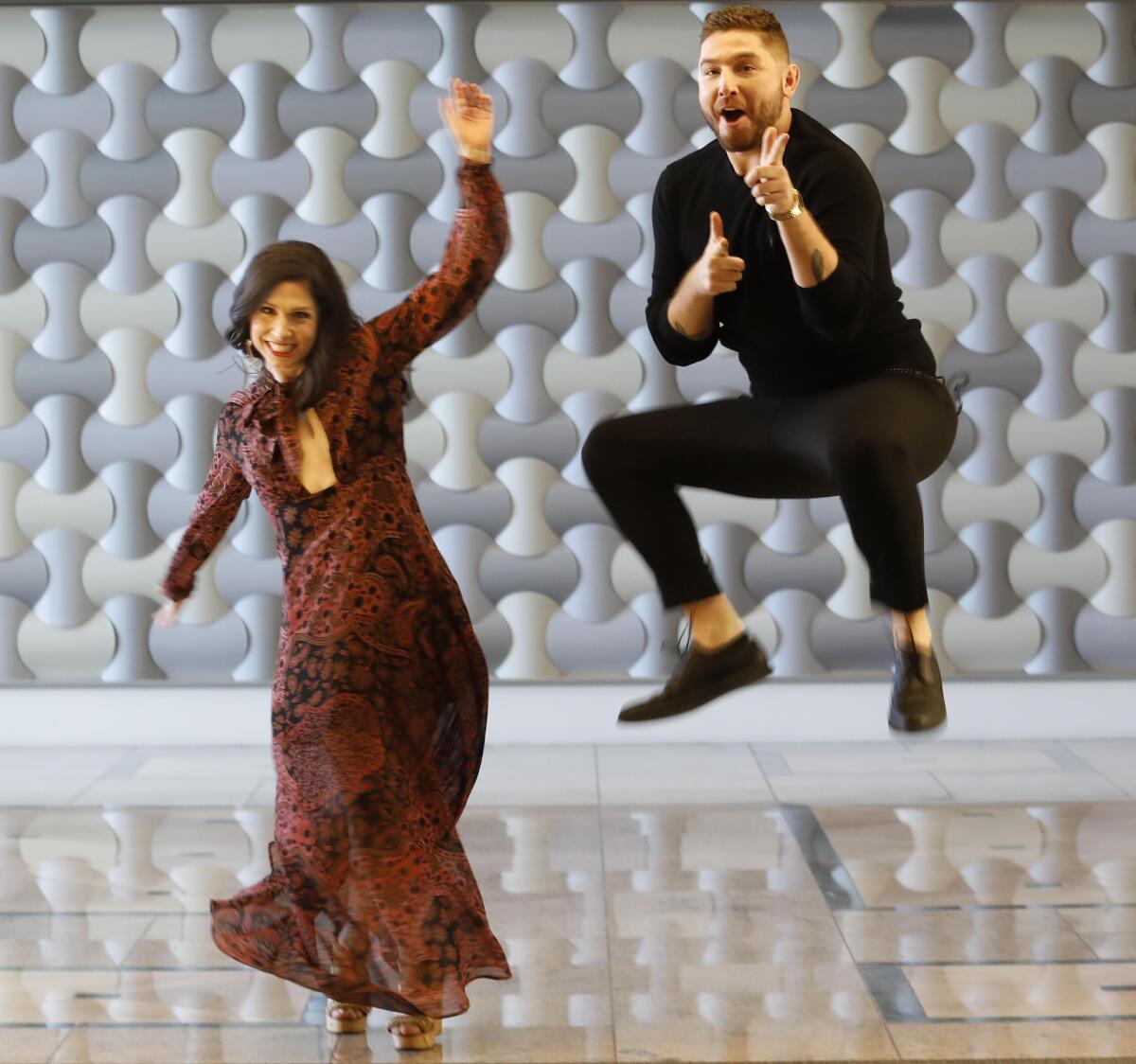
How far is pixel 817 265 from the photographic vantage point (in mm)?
2238

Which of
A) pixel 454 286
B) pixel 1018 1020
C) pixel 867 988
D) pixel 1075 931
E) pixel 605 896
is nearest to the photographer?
pixel 454 286

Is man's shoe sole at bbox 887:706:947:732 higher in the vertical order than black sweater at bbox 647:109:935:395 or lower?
lower

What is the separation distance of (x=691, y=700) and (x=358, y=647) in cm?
69

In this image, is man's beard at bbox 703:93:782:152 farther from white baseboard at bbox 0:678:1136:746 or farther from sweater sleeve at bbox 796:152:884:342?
white baseboard at bbox 0:678:1136:746

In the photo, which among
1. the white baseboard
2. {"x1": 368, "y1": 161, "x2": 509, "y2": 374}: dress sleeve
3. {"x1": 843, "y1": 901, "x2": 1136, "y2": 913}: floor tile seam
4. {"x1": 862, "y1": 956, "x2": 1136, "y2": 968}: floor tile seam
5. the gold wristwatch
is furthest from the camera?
the white baseboard

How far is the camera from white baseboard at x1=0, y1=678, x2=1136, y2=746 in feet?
17.8

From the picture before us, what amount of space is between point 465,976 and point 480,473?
253cm

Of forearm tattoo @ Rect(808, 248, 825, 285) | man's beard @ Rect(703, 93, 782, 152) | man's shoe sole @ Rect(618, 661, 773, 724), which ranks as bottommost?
man's shoe sole @ Rect(618, 661, 773, 724)

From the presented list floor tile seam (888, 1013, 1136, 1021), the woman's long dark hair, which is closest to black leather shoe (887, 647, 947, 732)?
floor tile seam (888, 1013, 1136, 1021)

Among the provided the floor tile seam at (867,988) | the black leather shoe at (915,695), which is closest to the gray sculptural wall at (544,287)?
the floor tile seam at (867,988)

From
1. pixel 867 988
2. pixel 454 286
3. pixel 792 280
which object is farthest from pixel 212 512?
pixel 867 988

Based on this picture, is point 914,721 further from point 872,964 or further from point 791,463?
point 872,964

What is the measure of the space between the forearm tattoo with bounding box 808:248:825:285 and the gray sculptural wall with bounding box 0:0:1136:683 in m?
2.99

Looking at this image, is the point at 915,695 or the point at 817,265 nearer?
the point at 817,265
